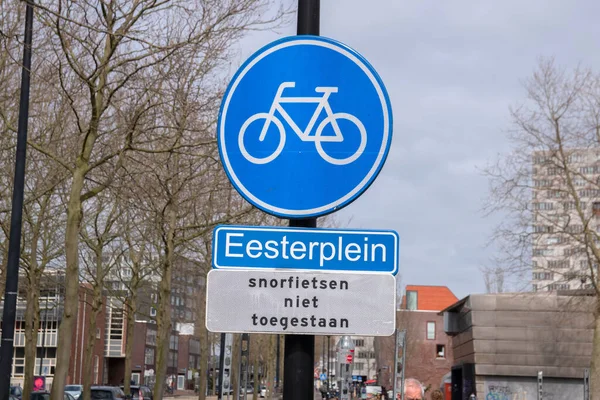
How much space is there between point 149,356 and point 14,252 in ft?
333

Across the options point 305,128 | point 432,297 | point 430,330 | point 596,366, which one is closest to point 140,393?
point 596,366

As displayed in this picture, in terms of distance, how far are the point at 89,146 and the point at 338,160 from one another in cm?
1597

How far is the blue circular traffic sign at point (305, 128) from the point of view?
3.72m

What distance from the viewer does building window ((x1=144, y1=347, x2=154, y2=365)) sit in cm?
11544

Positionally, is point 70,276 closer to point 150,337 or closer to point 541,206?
point 541,206

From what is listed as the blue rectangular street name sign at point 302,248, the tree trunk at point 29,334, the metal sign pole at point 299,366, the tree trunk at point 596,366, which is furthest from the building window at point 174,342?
the blue rectangular street name sign at point 302,248

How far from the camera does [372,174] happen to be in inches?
145

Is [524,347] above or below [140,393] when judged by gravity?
above

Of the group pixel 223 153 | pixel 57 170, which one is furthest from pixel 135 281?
pixel 223 153

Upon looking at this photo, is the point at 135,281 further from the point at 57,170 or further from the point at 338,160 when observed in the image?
the point at 338,160

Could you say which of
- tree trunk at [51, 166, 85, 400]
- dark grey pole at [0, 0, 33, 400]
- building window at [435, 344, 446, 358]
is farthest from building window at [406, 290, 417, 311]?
dark grey pole at [0, 0, 33, 400]

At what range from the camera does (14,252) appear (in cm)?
1767

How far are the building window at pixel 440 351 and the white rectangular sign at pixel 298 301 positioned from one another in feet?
329

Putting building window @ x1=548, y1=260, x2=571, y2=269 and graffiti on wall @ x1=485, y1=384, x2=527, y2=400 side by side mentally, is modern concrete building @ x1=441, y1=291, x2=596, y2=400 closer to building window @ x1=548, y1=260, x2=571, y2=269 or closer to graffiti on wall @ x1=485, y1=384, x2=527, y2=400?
graffiti on wall @ x1=485, y1=384, x2=527, y2=400
